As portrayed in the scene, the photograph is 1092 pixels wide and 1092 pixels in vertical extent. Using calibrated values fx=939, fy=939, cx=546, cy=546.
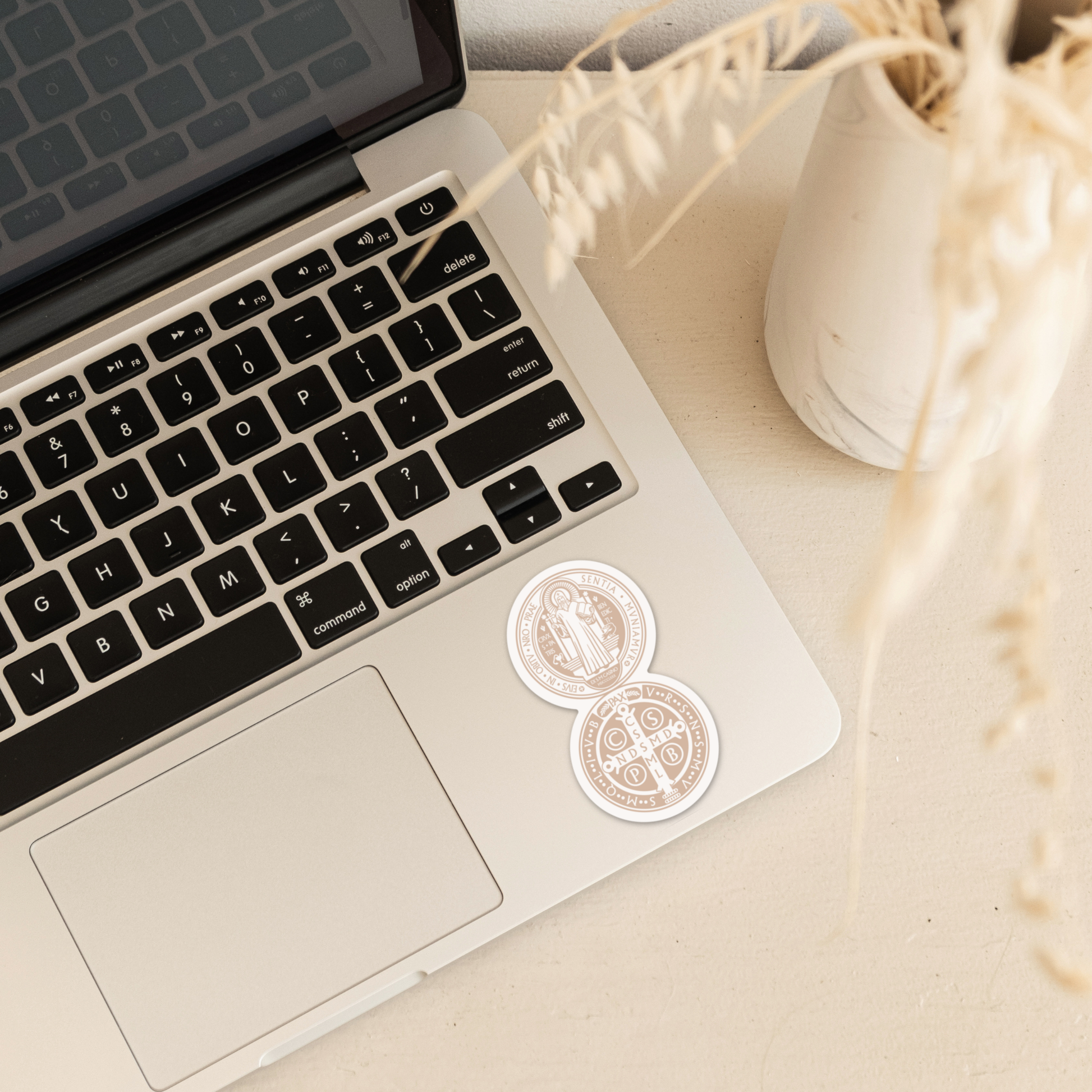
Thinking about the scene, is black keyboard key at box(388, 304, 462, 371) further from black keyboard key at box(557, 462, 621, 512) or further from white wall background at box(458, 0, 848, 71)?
white wall background at box(458, 0, 848, 71)

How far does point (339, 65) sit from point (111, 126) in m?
0.10

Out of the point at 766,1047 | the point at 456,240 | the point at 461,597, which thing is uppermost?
the point at 456,240

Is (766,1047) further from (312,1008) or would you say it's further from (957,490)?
(957,490)

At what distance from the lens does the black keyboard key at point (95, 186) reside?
15.8 inches

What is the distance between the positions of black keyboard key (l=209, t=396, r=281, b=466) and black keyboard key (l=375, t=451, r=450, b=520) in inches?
2.2

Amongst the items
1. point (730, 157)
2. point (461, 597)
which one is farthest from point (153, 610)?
point (730, 157)

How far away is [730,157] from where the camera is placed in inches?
8.3

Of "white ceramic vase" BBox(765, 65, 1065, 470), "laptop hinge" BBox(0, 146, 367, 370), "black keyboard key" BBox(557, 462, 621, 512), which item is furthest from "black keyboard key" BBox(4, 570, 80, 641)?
"white ceramic vase" BBox(765, 65, 1065, 470)

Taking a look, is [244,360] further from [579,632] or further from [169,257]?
[579,632]

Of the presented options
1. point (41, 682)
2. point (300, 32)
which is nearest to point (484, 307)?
point (300, 32)

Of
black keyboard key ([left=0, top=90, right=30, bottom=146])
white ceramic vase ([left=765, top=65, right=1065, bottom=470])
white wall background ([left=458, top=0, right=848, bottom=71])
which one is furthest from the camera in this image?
white wall background ([left=458, top=0, right=848, bottom=71])

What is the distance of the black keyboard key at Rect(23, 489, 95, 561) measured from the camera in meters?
0.41

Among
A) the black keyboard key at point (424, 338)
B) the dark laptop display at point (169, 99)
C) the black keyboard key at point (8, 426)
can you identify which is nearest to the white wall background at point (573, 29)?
the dark laptop display at point (169, 99)

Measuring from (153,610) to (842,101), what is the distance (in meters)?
0.32
